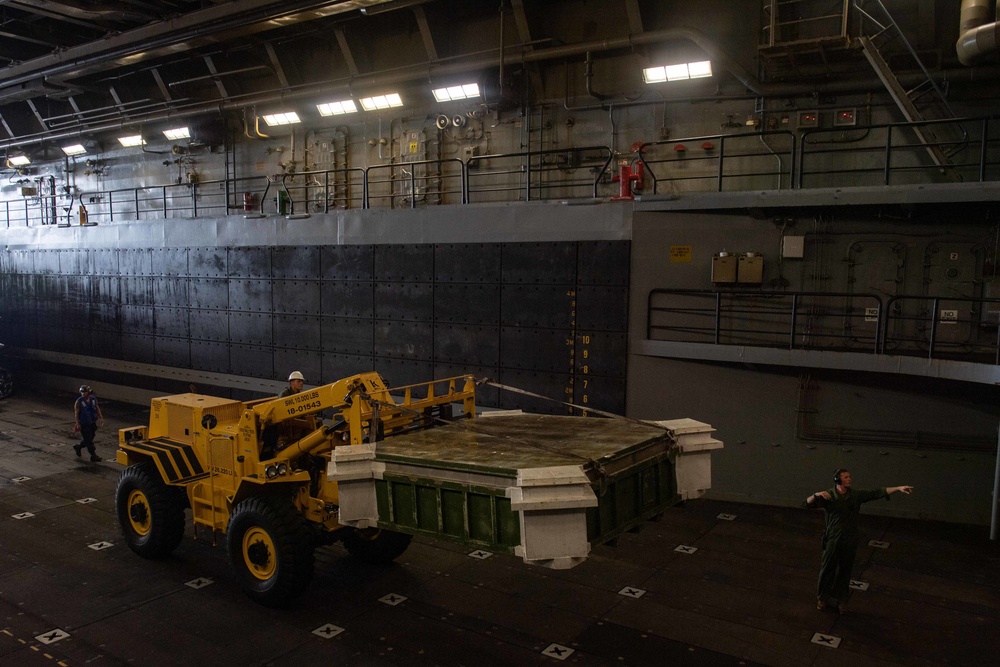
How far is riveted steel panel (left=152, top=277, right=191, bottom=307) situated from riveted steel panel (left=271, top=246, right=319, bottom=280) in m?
3.33

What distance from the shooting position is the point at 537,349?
1239 centimetres

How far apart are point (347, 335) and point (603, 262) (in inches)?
230

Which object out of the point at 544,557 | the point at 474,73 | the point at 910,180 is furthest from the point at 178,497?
the point at 910,180

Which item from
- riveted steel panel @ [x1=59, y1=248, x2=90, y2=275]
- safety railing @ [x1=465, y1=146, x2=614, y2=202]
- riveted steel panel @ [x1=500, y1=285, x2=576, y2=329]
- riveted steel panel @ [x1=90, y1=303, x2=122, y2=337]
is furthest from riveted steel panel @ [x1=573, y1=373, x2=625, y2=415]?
riveted steel panel @ [x1=59, y1=248, x2=90, y2=275]

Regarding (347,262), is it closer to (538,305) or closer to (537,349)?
(538,305)

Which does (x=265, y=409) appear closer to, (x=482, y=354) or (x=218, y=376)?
(x=482, y=354)

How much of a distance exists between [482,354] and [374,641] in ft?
21.6

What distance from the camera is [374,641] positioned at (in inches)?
279

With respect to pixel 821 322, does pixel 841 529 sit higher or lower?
lower

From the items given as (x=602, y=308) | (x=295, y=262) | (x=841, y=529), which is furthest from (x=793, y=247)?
(x=295, y=262)

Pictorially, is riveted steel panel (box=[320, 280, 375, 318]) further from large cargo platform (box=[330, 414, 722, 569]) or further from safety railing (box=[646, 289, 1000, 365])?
large cargo platform (box=[330, 414, 722, 569])

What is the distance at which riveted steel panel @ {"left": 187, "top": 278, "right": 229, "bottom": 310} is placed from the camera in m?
16.9

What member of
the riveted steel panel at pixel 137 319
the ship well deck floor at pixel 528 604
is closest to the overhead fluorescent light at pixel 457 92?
the ship well deck floor at pixel 528 604

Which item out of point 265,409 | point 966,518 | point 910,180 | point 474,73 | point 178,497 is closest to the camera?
point 265,409
